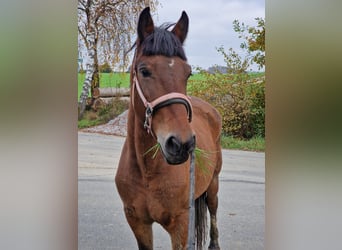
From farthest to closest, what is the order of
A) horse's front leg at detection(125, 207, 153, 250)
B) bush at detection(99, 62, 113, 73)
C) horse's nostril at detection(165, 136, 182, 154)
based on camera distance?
bush at detection(99, 62, 113, 73), horse's front leg at detection(125, 207, 153, 250), horse's nostril at detection(165, 136, 182, 154)

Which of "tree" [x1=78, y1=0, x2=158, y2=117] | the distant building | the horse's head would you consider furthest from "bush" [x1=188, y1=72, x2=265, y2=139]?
"tree" [x1=78, y1=0, x2=158, y2=117]

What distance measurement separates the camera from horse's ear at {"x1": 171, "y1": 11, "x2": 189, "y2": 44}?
5.94ft

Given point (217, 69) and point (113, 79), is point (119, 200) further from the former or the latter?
point (217, 69)

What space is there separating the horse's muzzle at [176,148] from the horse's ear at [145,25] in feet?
1.47

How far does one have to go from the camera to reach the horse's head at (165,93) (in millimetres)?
1594

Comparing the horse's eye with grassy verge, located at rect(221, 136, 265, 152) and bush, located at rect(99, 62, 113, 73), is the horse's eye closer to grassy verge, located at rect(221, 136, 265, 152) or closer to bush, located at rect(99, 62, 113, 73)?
bush, located at rect(99, 62, 113, 73)

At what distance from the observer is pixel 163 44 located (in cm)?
164

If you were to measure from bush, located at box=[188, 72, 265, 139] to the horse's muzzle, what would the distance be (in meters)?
0.41

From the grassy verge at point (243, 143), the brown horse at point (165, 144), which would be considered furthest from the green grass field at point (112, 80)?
the grassy verge at point (243, 143)

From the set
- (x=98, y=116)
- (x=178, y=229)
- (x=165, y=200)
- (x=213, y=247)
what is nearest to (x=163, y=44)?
(x=98, y=116)
